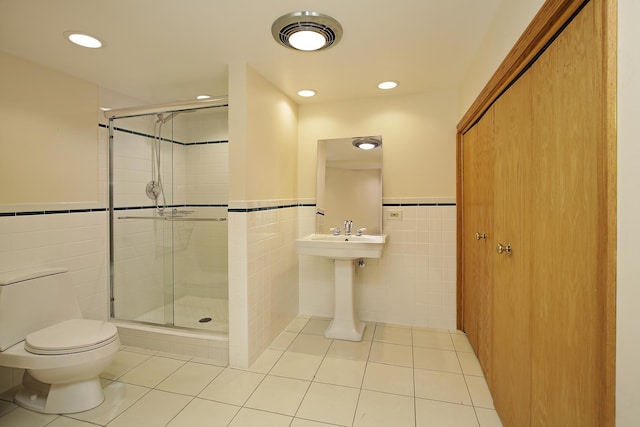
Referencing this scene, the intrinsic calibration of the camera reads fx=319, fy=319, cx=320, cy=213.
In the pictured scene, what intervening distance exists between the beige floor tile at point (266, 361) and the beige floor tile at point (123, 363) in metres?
0.86

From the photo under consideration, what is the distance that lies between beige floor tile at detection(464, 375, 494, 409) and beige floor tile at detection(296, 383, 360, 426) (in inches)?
27.9

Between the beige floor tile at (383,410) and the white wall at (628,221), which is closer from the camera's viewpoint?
the white wall at (628,221)

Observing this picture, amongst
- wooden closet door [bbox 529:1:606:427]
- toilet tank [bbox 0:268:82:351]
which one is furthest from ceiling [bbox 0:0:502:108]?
toilet tank [bbox 0:268:82:351]

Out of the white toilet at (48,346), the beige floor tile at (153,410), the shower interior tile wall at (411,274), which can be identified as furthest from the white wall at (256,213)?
the white toilet at (48,346)

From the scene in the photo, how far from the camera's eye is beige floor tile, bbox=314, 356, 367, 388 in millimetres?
2143

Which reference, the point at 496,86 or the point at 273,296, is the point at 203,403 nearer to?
the point at 273,296

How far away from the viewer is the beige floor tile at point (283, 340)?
264 centimetres

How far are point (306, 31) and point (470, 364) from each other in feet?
8.19

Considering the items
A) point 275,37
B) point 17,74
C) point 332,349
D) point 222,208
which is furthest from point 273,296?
point 17,74

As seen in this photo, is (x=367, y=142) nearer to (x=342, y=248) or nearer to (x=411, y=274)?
(x=342, y=248)

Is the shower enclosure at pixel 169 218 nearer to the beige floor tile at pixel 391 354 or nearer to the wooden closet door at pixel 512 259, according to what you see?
the beige floor tile at pixel 391 354

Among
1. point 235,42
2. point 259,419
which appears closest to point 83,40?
point 235,42

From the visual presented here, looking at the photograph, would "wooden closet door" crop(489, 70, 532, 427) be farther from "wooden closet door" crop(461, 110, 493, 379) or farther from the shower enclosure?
the shower enclosure

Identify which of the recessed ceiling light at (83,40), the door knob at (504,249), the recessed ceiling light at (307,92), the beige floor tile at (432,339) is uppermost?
the recessed ceiling light at (307,92)
